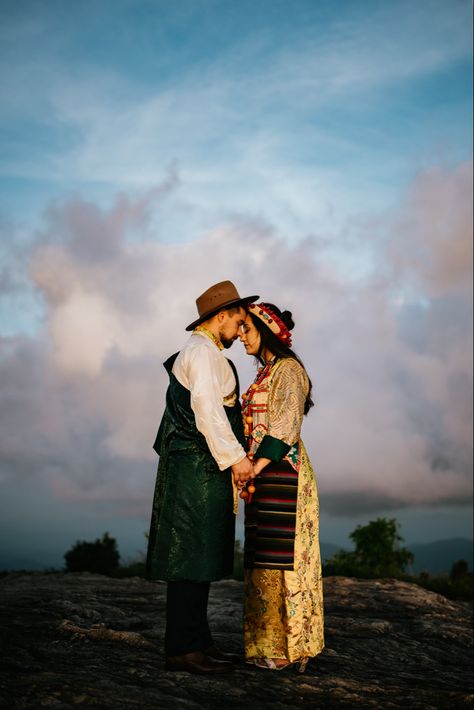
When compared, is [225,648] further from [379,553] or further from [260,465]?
[379,553]

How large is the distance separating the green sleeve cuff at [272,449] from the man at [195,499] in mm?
262

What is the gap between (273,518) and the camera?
5.12 meters

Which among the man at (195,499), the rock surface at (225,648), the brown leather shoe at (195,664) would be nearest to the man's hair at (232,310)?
the man at (195,499)

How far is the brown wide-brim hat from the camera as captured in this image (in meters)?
4.96

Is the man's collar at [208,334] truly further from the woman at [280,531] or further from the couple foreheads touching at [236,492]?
the woman at [280,531]

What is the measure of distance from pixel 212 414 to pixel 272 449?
67 cm

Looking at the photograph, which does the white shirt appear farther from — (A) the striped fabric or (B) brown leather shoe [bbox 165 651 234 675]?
(B) brown leather shoe [bbox 165 651 234 675]

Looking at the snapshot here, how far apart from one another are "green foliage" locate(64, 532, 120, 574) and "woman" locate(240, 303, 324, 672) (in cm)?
909

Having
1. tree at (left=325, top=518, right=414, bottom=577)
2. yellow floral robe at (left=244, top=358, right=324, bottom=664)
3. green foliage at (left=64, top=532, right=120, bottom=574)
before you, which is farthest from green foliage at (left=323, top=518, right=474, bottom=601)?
yellow floral robe at (left=244, top=358, right=324, bottom=664)

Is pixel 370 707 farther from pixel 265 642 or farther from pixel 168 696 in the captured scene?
pixel 168 696

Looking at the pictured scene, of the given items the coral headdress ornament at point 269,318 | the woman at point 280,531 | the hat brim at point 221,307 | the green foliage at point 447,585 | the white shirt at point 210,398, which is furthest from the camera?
the green foliage at point 447,585

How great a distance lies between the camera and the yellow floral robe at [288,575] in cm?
506

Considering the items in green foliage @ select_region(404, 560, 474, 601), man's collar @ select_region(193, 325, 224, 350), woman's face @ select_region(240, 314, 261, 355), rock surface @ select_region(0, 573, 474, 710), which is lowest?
rock surface @ select_region(0, 573, 474, 710)

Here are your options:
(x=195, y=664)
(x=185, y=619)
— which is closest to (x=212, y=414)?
(x=185, y=619)
